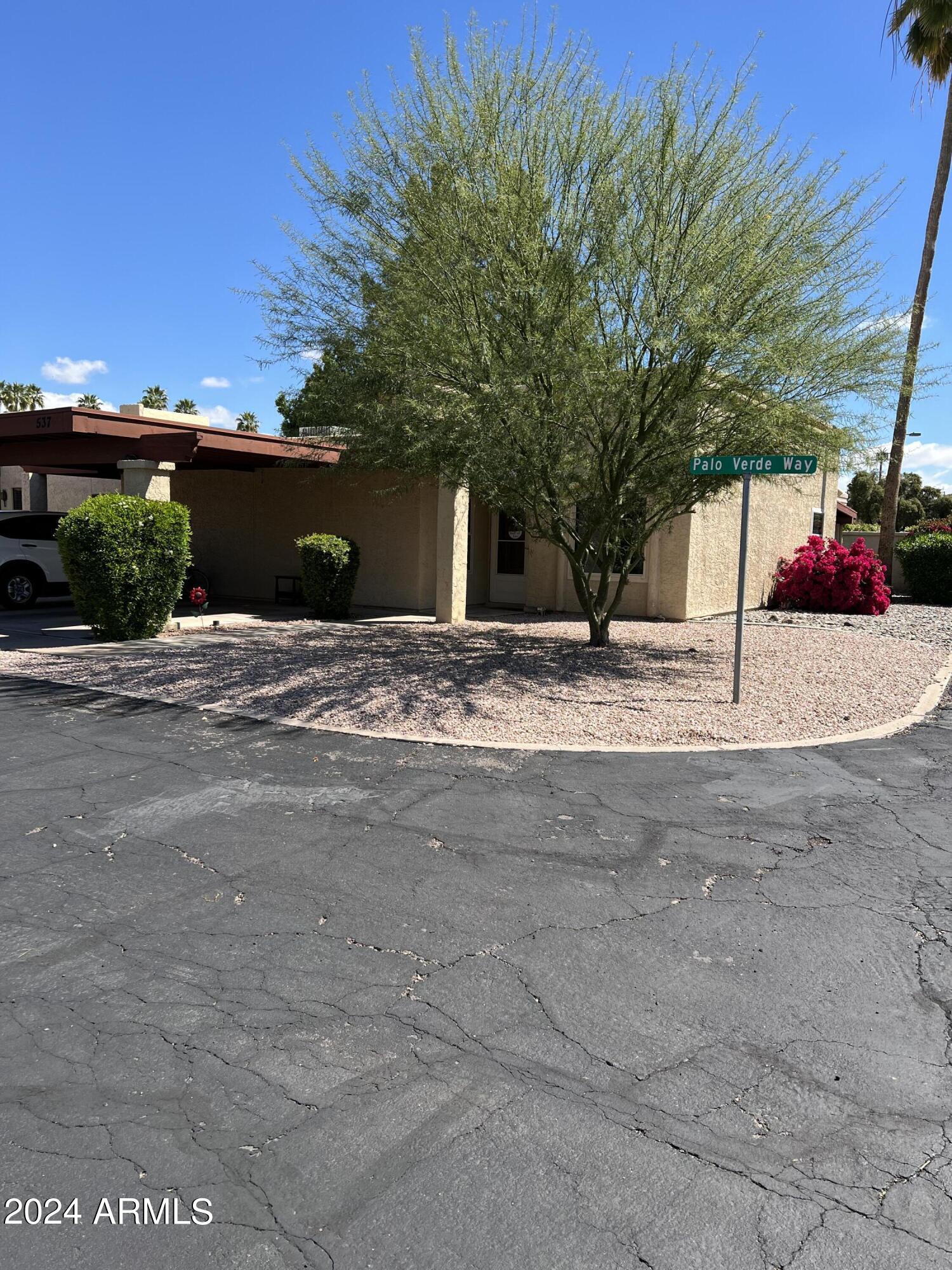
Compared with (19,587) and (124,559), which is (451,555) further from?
(19,587)

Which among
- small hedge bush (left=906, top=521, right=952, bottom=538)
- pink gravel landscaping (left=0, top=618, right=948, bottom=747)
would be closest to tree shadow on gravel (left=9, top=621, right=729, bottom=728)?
pink gravel landscaping (left=0, top=618, right=948, bottom=747)

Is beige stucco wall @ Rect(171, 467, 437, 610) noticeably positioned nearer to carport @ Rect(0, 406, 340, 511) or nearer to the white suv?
carport @ Rect(0, 406, 340, 511)

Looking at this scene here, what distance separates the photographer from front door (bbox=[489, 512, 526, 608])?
18.8m

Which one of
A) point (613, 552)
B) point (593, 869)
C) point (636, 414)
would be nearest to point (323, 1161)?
point (593, 869)

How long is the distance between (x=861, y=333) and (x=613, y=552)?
374 cm

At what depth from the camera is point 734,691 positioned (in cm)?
940

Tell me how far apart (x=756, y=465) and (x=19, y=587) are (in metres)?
13.5

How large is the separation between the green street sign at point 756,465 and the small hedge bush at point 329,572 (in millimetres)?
8200

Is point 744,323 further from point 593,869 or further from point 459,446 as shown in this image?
point 593,869

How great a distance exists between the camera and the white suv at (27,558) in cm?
1633

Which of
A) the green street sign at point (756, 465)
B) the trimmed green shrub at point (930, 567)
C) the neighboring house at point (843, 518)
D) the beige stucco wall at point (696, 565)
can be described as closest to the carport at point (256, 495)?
the beige stucco wall at point (696, 565)

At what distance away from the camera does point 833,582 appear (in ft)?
64.2

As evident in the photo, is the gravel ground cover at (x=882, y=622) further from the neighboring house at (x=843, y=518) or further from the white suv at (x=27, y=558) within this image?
the neighboring house at (x=843, y=518)

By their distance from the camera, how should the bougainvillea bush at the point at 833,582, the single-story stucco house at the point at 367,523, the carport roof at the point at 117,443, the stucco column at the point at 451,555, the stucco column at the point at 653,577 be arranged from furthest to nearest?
1. the bougainvillea bush at the point at 833,582
2. the stucco column at the point at 653,577
3. the stucco column at the point at 451,555
4. the single-story stucco house at the point at 367,523
5. the carport roof at the point at 117,443
